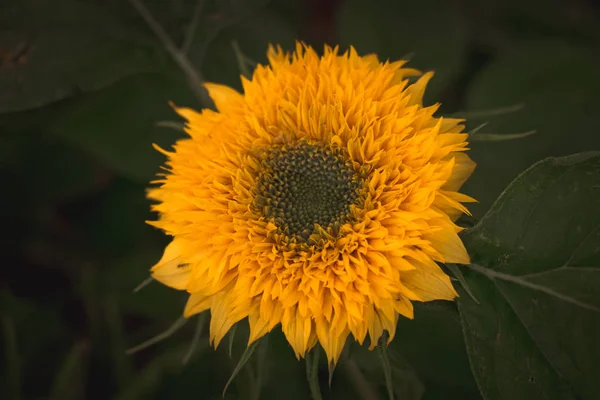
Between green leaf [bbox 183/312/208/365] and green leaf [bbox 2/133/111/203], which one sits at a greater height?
green leaf [bbox 2/133/111/203]

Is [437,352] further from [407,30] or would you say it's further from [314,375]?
[407,30]

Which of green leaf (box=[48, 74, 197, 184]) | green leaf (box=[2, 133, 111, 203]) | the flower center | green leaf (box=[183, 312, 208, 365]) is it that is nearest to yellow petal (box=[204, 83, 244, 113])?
the flower center

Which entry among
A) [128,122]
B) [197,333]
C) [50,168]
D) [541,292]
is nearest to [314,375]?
[197,333]

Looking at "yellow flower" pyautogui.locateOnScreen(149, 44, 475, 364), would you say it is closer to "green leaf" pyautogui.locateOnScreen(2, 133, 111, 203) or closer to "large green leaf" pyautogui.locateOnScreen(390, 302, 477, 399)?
"large green leaf" pyautogui.locateOnScreen(390, 302, 477, 399)

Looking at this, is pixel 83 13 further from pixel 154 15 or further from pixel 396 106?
pixel 396 106

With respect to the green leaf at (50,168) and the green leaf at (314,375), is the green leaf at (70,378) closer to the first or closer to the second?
the green leaf at (50,168)

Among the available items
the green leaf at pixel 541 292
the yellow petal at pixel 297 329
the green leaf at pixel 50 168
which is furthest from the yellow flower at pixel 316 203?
the green leaf at pixel 50 168
